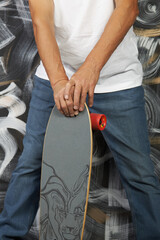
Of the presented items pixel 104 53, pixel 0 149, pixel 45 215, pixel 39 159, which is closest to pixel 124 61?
pixel 104 53

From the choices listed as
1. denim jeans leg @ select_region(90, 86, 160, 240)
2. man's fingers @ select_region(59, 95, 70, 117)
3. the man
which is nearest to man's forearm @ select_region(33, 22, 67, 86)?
the man

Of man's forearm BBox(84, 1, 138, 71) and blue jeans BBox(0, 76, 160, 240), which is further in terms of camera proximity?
blue jeans BBox(0, 76, 160, 240)

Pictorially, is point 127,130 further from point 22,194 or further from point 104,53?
point 22,194

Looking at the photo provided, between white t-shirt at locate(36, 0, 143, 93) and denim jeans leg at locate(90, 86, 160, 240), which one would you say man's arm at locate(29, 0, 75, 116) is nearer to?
white t-shirt at locate(36, 0, 143, 93)

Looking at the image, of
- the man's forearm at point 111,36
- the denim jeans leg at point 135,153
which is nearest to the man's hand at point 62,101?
the man's forearm at point 111,36

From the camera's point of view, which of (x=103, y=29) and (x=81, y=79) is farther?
(x=103, y=29)

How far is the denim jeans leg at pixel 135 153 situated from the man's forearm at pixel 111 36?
0.71 ft

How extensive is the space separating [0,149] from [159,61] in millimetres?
1106

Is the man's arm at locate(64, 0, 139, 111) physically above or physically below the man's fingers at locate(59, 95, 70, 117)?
above

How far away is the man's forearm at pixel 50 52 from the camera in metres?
1.27

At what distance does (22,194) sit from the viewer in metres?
1.43

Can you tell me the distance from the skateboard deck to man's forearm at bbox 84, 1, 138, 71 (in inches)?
7.9

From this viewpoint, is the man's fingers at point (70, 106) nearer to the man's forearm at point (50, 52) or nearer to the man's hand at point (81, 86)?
the man's hand at point (81, 86)

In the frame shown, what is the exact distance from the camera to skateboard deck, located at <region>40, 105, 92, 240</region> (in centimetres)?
120
